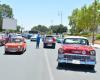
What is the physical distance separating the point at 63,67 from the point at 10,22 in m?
54.8

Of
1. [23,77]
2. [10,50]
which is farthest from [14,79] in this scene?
[10,50]

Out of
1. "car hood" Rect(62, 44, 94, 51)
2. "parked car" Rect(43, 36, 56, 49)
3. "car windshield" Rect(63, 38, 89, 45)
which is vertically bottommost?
"parked car" Rect(43, 36, 56, 49)

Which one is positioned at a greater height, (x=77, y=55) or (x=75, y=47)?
(x=75, y=47)

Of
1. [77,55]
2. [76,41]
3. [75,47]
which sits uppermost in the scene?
[76,41]

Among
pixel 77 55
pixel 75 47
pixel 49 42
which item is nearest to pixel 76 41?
pixel 75 47

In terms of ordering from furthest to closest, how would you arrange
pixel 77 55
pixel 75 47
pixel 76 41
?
pixel 76 41 < pixel 75 47 < pixel 77 55

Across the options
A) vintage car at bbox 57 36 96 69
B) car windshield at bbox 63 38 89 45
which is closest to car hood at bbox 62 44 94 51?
vintage car at bbox 57 36 96 69

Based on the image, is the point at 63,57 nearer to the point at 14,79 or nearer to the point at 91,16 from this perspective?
the point at 14,79

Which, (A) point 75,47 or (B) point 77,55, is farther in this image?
(A) point 75,47

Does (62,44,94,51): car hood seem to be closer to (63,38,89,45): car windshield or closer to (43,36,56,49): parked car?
(63,38,89,45): car windshield

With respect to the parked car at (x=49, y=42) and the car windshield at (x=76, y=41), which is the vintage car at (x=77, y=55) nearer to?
the car windshield at (x=76, y=41)

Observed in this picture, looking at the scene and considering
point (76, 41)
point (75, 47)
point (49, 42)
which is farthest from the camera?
point (49, 42)

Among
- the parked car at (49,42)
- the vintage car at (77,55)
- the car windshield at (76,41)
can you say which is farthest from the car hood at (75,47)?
the parked car at (49,42)

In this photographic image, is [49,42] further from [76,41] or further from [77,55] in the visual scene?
[77,55]
